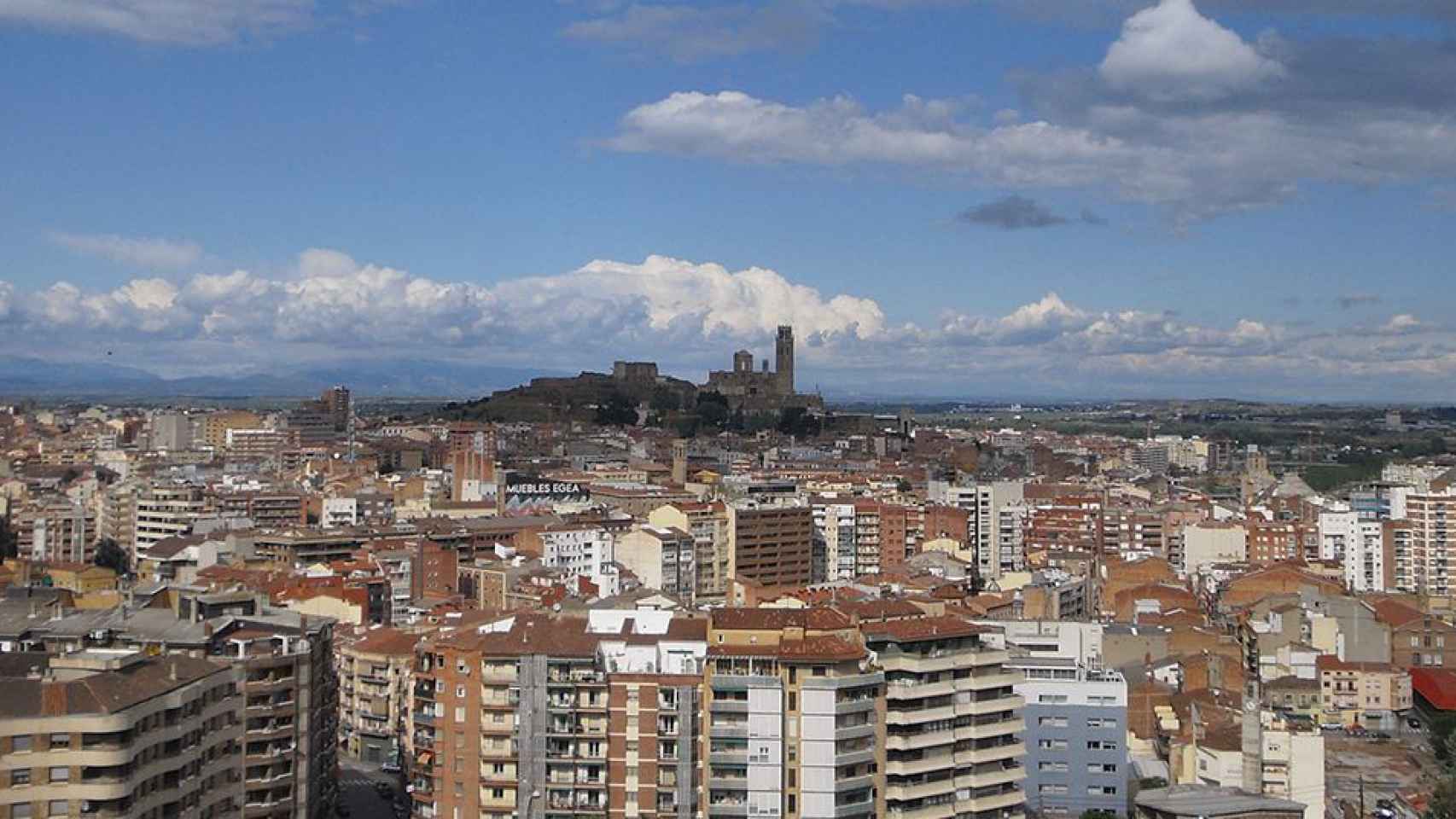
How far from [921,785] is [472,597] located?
22.5 metres

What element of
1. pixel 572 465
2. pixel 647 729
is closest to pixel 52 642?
pixel 647 729

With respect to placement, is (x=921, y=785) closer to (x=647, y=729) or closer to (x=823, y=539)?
(x=647, y=729)

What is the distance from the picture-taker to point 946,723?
22.6m

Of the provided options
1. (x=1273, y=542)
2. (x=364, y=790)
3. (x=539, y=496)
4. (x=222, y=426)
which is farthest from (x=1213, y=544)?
(x=222, y=426)

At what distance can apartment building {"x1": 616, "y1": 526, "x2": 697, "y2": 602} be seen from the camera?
45.1 m

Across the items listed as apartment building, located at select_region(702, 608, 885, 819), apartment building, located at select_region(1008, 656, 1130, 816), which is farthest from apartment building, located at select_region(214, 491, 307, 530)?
apartment building, located at select_region(702, 608, 885, 819)

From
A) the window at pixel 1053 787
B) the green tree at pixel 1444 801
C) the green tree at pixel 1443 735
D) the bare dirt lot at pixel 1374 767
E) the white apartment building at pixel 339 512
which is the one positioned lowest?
the bare dirt lot at pixel 1374 767

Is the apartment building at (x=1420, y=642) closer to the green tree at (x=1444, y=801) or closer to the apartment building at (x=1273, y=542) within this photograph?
the green tree at (x=1444, y=801)

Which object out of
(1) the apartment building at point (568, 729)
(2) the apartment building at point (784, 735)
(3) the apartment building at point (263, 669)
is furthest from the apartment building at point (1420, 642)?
(3) the apartment building at point (263, 669)

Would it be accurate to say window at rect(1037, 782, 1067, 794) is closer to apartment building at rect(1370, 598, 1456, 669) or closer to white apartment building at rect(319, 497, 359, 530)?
apartment building at rect(1370, 598, 1456, 669)

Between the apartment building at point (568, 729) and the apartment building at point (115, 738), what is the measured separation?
9.81 feet

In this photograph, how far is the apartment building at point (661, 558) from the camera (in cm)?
4512

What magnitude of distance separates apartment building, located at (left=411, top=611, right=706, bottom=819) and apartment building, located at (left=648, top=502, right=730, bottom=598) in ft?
80.9

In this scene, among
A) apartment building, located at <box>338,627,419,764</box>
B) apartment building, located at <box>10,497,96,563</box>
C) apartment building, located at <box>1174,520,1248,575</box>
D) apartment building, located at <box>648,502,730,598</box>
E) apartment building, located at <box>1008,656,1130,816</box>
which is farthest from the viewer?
apartment building, located at <box>10,497,96,563</box>
